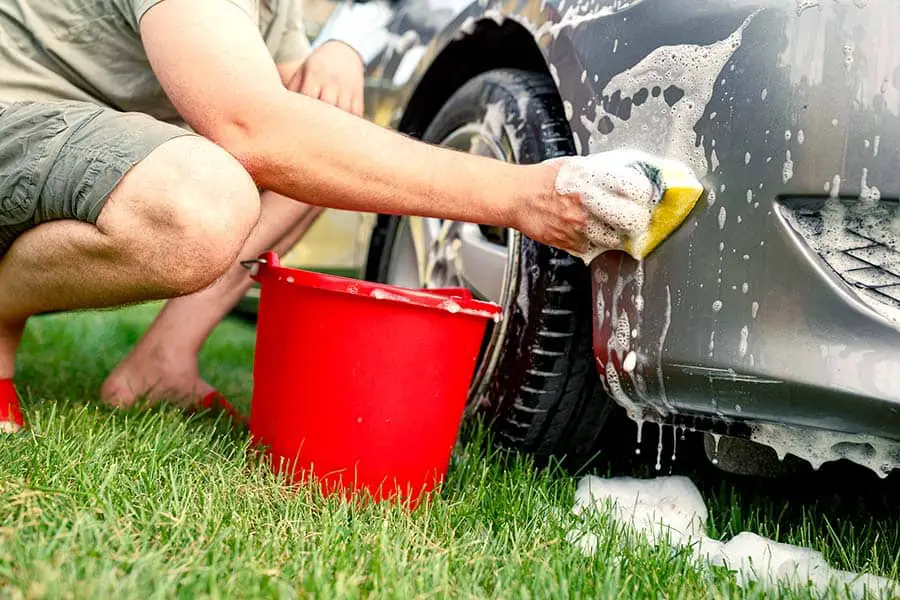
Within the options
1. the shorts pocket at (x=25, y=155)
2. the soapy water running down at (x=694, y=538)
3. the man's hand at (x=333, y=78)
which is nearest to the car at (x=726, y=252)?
the soapy water running down at (x=694, y=538)

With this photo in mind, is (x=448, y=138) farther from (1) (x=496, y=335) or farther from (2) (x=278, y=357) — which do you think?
(2) (x=278, y=357)

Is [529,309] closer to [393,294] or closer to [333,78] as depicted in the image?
[393,294]

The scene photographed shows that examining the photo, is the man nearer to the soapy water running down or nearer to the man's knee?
the man's knee

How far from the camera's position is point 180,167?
4.64 feet

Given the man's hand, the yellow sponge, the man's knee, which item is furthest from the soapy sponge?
the man's hand

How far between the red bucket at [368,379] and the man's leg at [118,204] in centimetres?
14

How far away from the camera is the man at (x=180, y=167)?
1419 mm

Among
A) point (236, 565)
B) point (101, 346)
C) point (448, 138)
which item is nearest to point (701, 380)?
point (236, 565)

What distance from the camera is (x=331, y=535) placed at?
3.87 ft

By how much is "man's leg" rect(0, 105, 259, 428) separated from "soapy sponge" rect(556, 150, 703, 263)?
1.75ft

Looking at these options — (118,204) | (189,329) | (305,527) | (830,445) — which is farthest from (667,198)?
(189,329)

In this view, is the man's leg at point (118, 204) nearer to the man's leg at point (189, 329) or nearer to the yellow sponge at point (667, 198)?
the man's leg at point (189, 329)

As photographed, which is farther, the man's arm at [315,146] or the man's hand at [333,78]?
the man's hand at [333,78]

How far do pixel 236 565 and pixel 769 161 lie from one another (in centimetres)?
80
